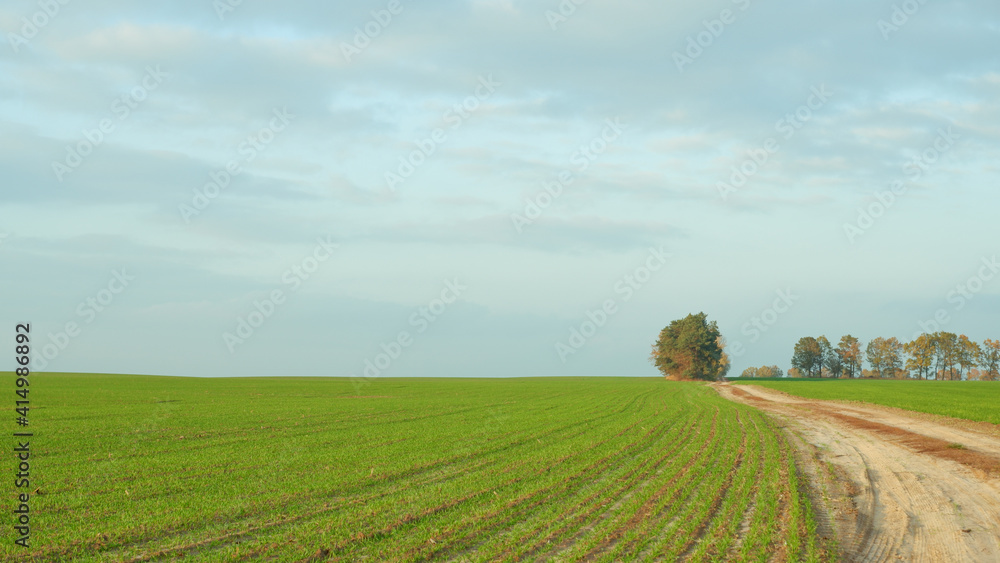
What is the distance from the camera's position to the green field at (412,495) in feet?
32.6

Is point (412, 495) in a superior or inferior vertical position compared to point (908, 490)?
inferior

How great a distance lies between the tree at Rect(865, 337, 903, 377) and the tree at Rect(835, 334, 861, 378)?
4.37 metres

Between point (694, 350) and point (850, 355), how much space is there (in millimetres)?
93788

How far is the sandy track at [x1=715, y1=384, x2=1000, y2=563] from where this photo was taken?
34.4ft

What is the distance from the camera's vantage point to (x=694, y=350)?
12262cm

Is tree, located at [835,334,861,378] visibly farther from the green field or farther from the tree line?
the green field

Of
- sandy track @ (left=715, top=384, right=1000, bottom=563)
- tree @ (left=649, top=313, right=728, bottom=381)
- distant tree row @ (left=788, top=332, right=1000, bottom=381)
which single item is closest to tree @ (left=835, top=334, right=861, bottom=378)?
distant tree row @ (left=788, top=332, right=1000, bottom=381)

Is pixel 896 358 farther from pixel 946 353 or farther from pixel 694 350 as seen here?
pixel 694 350

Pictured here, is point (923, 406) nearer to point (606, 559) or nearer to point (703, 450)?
point (703, 450)

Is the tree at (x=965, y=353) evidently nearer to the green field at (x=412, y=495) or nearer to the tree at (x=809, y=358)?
the tree at (x=809, y=358)

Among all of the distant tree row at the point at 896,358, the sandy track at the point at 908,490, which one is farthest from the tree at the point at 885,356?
the sandy track at the point at 908,490

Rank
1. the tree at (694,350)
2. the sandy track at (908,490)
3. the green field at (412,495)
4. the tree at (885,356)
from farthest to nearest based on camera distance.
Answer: the tree at (885,356) < the tree at (694,350) < the sandy track at (908,490) < the green field at (412,495)

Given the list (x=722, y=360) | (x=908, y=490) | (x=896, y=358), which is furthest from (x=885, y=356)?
(x=908, y=490)

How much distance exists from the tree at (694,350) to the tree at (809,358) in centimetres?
7369
